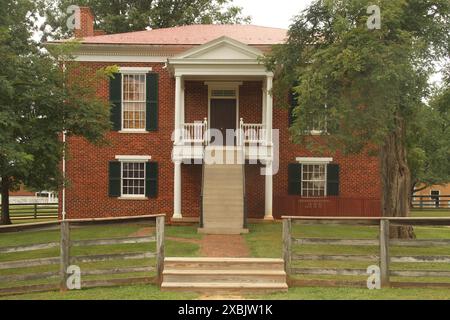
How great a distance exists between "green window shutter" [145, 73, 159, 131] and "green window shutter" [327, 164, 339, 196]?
7.60m

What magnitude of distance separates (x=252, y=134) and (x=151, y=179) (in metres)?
4.73

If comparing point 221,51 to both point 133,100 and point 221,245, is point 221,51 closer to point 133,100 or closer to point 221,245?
point 133,100

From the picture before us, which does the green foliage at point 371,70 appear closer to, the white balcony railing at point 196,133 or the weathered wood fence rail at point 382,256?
the weathered wood fence rail at point 382,256

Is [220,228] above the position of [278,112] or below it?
below

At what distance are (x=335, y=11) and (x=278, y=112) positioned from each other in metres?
8.60

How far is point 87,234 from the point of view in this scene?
773 inches

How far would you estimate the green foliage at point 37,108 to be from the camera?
12.3 metres

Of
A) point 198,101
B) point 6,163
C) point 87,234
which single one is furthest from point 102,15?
point 6,163

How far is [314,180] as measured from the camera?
24.9m

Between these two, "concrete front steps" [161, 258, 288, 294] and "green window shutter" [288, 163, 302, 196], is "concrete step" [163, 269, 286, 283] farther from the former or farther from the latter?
"green window shutter" [288, 163, 302, 196]

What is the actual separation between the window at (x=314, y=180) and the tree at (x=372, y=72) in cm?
726

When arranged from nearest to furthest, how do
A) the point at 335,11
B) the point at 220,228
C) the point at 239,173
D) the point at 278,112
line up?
the point at 335,11 < the point at 220,228 < the point at 239,173 < the point at 278,112

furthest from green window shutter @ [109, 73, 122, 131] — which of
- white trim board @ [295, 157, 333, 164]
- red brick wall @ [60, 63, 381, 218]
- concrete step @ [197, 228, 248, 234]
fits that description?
white trim board @ [295, 157, 333, 164]

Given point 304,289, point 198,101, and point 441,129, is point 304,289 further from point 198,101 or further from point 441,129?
point 441,129
